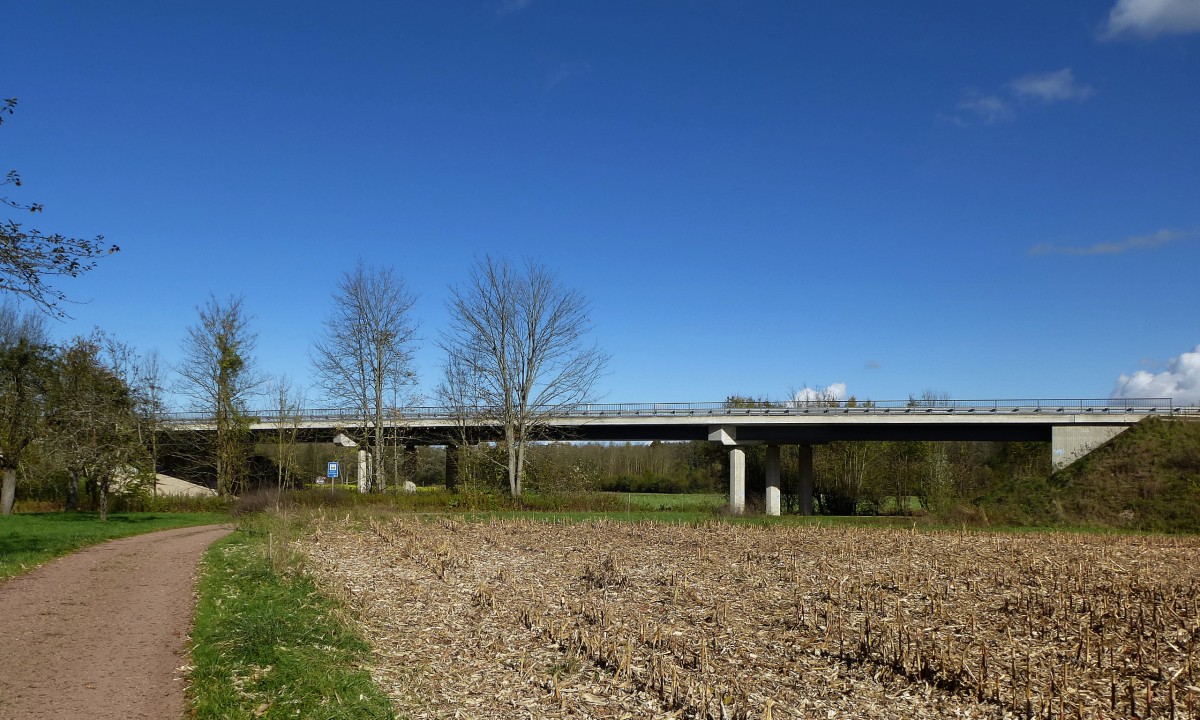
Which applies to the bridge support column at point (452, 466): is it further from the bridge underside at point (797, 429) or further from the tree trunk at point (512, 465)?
the tree trunk at point (512, 465)

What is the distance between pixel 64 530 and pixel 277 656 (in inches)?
826

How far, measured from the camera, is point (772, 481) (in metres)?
50.0

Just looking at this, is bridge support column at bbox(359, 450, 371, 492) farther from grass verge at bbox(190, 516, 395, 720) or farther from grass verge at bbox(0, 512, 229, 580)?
grass verge at bbox(190, 516, 395, 720)

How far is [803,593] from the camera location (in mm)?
13430

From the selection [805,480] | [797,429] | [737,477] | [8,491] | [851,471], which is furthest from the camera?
[851,471]

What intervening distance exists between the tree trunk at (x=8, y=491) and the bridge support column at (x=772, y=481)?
126ft

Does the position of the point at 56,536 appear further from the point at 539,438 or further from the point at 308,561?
the point at 539,438

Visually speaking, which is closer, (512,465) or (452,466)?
(512,465)

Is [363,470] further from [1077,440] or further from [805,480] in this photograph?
[1077,440]

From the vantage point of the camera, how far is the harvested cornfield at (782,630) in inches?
318

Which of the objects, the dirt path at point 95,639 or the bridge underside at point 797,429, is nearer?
the dirt path at point 95,639

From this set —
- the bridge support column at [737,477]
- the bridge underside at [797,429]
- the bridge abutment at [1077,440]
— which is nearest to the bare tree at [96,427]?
the bridge underside at [797,429]

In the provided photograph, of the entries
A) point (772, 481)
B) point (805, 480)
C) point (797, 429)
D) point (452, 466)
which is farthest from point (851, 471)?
point (452, 466)

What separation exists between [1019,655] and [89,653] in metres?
11.2
